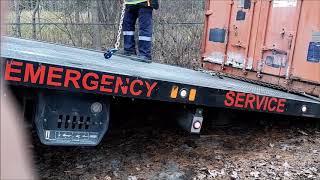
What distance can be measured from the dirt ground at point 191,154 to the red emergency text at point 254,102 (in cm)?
50

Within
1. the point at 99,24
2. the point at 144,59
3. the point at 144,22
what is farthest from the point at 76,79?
the point at 99,24

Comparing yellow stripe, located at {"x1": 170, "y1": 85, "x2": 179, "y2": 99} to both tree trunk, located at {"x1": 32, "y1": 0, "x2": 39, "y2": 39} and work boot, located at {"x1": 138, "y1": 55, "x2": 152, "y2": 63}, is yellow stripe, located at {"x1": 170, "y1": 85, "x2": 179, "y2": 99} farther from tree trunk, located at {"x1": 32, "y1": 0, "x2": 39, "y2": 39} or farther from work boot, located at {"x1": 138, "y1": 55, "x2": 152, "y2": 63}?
tree trunk, located at {"x1": 32, "y1": 0, "x2": 39, "y2": 39}

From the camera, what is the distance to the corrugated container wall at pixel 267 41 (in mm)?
4934

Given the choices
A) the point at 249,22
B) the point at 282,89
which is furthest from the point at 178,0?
the point at 282,89

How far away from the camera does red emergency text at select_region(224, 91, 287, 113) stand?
4038 mm

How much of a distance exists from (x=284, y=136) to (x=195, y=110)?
1.37 metres

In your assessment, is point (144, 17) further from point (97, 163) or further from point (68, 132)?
point (68, 132)

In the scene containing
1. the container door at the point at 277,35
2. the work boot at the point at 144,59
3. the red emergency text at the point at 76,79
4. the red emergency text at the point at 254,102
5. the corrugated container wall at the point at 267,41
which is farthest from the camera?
the work boot at the point at 144,59

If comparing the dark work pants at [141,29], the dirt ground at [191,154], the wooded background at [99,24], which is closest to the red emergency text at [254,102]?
the dirt ground at [191,154]

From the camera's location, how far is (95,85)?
3365 mm

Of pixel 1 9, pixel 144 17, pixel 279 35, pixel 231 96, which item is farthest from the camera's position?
pixel 144 17

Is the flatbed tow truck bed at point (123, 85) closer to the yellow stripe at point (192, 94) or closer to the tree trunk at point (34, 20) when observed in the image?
the yellow stripe at point (192, 94)

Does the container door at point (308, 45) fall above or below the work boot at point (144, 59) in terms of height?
above

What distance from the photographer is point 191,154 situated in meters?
4.42
